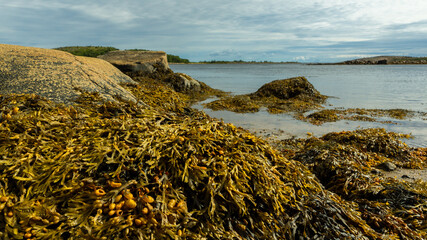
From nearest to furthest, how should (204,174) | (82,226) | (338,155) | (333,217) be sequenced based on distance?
(82,226)
(204,174)
(333,217)
(338,155)

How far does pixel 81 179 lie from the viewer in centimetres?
223

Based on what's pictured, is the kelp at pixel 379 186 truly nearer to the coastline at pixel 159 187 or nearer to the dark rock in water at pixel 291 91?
the coastline at pixel 159 187

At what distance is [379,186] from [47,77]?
5903mm

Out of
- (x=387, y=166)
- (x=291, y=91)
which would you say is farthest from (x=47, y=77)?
(x=291, y=91)

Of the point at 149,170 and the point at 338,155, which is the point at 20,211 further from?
the point at 338,155

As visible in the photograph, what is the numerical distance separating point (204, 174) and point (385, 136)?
5855 mm

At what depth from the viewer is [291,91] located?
48.2 ft

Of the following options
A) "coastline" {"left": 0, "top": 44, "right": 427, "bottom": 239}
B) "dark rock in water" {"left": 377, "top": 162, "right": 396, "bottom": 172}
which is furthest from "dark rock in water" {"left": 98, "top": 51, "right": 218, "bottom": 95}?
"dark rock in water" {"left": 377, "top": 162, "right": 396, "bottom": 172}

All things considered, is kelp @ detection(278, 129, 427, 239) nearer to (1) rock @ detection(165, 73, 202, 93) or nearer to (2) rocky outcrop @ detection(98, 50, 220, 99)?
(1) rock @ detection(165, 73, 202, 93)

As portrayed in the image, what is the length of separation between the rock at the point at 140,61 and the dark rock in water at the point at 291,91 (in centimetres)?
620

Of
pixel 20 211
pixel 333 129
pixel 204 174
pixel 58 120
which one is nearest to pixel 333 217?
pixel 204 174

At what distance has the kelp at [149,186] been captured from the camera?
6.42 ft

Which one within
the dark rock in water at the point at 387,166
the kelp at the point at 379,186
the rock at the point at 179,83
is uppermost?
the rock at the point at 179,83

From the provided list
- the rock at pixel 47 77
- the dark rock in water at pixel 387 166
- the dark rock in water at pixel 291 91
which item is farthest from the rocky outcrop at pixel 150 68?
the dark rock in water at pixel 387 166
